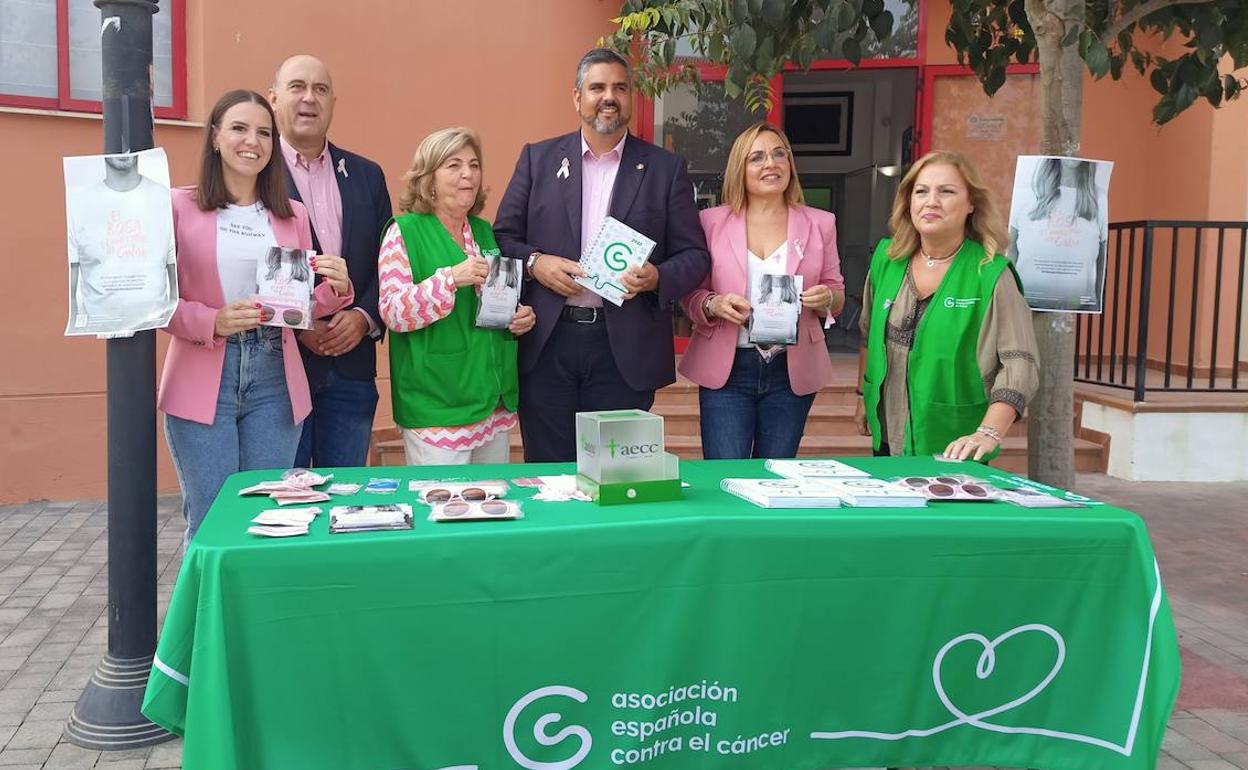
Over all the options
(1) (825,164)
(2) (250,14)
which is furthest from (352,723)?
(1) (825,164)

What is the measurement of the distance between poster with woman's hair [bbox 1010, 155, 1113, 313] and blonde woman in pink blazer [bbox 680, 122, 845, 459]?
65 cm

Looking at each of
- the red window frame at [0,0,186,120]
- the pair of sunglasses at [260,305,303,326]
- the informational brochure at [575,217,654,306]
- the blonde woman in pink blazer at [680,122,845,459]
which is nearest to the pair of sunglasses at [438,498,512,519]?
the pair of sunglasses at [260,305,303,326]

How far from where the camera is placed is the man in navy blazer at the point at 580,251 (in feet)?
11.9

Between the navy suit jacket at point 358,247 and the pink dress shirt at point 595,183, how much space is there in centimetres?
74

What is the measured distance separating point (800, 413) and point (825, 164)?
8017 mm

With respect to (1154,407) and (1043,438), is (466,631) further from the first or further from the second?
(1154,407)

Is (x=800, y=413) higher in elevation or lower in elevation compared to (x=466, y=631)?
higher

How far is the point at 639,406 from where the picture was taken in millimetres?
3785

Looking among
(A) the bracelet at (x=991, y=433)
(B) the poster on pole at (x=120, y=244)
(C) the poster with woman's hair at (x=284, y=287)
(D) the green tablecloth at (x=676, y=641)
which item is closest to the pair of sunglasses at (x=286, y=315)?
(C) the poster with woman's hair at (x=284, y=287)

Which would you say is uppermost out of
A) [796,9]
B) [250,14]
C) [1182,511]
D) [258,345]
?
[250,14]

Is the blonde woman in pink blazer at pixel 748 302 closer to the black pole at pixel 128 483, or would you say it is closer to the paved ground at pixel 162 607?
the paved ground at pixel 162 607

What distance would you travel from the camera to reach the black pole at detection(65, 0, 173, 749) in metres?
3.01

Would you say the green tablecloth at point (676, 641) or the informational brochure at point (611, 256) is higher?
the informational brochure at point (611, 256)

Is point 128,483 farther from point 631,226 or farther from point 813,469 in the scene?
point 813,469
